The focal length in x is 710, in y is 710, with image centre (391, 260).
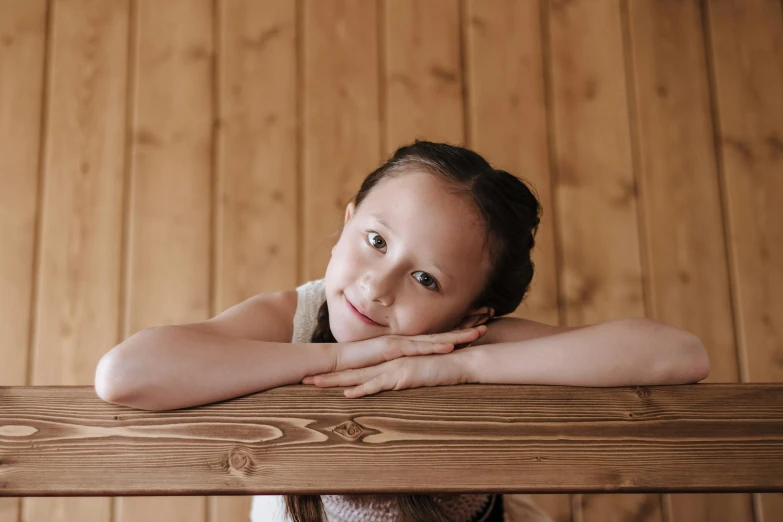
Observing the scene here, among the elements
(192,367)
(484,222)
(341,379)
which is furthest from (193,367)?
(484,222)

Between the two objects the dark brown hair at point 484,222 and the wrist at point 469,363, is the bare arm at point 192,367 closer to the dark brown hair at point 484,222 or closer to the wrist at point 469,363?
the wrist at point 469,363

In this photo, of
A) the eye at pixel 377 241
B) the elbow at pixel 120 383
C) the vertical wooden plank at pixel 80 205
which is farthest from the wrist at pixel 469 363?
the vertical wooden plank at pixel 80 205

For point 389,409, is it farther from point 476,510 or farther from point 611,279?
point 611,279

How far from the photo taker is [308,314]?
1217 millimetres

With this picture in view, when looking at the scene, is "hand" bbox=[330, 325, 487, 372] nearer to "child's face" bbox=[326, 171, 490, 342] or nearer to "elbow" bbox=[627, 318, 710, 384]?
"child's face" bbox=[326, 171, 490, 342]

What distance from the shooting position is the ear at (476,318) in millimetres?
1152

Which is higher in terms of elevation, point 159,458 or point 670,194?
point 670,194

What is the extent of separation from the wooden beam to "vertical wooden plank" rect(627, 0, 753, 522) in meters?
0.86

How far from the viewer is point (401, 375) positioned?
80 cm

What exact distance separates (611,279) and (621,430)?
35.3 inches

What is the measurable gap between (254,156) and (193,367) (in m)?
0.92

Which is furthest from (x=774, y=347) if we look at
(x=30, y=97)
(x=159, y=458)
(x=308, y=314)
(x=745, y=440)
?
(x=30, y=97)

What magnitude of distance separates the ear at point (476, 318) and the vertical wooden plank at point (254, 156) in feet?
1.75

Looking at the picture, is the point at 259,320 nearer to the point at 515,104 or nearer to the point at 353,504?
Answer: the point at 353,504
